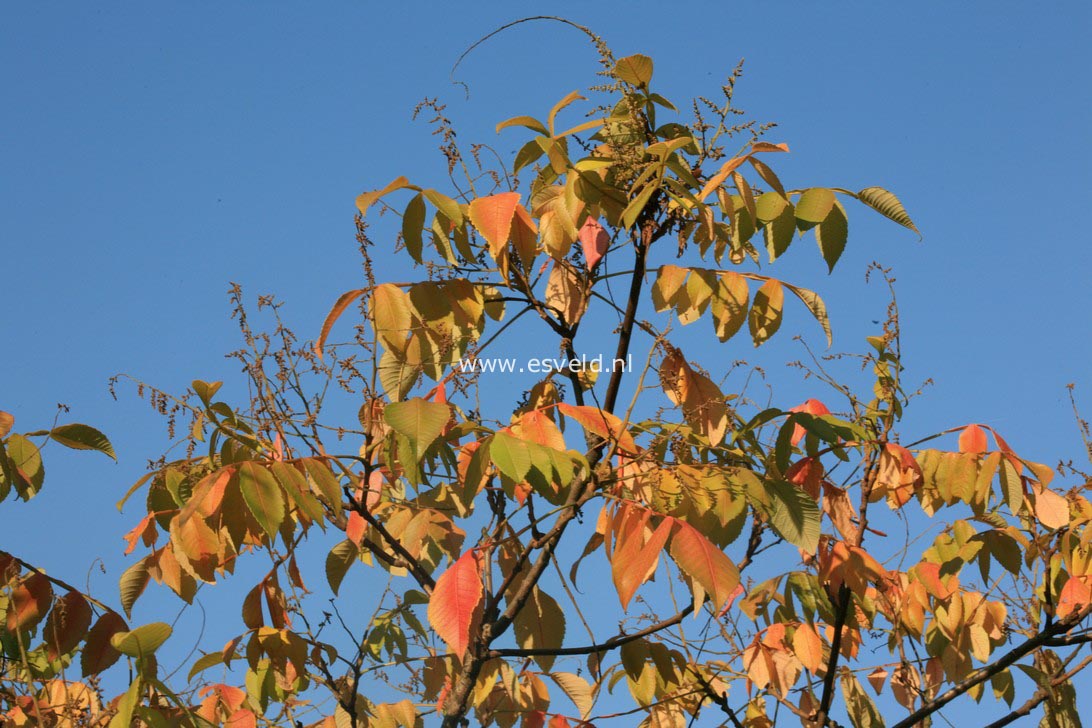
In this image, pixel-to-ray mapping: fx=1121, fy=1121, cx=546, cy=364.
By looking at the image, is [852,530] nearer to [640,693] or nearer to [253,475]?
[640,693]

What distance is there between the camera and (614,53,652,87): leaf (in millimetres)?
2031

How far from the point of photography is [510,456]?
1.67 m

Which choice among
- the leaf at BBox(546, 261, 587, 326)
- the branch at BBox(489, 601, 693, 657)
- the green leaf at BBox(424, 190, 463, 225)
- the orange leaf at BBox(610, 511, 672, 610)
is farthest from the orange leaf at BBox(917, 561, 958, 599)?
the green leaf at BBox(424, 190, 463, 225)

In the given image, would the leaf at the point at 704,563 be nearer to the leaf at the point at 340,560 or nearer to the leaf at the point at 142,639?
the leaf at the point at 142,639

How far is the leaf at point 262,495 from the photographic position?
1.72 m

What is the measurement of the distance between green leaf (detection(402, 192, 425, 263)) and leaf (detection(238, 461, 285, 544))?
496mm

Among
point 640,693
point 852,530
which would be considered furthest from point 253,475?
point 852,530

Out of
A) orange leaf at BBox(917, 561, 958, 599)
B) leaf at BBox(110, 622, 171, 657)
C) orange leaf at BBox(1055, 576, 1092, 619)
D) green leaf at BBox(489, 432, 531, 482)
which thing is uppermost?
orange leaf at BBox(917, 561, 958, 599)

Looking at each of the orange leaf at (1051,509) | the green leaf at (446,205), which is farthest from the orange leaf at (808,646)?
the green leaf at (446,205)

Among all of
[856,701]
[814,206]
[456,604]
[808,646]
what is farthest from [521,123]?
[856,701]

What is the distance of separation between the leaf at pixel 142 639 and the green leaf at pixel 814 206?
49.6 inches

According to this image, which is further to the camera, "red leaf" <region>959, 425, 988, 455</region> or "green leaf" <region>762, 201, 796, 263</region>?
"red leaf" <region>959, 425, 988, 455</region>

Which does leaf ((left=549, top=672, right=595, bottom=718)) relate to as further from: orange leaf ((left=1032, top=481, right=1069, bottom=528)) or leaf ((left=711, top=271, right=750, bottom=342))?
orange leaf ((left=1032, top=481, right=1069, bottom=528))

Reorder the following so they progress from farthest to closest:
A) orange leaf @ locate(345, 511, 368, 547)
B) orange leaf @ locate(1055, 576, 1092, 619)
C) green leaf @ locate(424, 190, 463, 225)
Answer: orange leaf @ locate(1055, 576, 1092, 619) → orange leaf @ locate(345, 511, 368, 547) → green leaf @ locate(424, 190, 463, 225)
